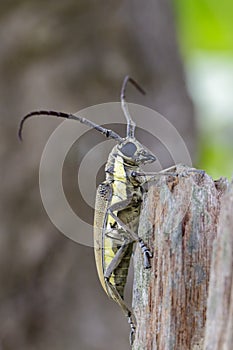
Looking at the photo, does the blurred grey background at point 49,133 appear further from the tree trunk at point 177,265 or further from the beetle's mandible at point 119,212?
the tree trunk at point 177,265

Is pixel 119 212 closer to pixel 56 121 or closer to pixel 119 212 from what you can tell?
pixel 119 212

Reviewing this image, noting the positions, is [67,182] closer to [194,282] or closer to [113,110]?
[113,110]

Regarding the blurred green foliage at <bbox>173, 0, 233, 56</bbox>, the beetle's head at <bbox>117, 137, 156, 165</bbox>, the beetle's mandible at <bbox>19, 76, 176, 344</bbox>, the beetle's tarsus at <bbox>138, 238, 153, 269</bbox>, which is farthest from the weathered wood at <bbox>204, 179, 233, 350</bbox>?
the blurred green foliage at <bbox>173, 0, 233, 56</bbox>

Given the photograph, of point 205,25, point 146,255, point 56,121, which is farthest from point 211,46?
point 146,255

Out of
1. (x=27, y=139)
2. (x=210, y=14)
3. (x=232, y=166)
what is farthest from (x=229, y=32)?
(x=27, y=139)

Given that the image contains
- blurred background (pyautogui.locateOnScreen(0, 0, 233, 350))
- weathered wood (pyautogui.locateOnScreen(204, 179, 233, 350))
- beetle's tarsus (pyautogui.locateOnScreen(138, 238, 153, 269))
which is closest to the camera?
weathered wood (pyautogui.locateOnScreen(204, 179, 233, 350))

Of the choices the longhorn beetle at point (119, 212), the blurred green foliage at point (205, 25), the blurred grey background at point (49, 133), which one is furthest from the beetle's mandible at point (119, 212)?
the blurred green foliage at point (205, 25)

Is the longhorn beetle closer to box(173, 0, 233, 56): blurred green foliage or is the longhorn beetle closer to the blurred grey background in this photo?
the blurred grey background
